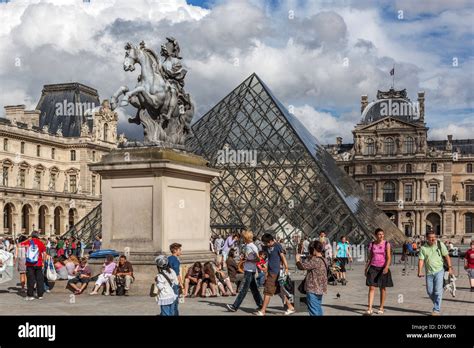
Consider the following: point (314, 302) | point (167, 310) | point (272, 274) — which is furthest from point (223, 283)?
point (167, 310)

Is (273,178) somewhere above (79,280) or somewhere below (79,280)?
above

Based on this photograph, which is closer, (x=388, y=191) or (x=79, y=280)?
(x=79, y=280)

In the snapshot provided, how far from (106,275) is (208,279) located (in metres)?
1.73

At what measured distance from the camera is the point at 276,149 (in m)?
35.6

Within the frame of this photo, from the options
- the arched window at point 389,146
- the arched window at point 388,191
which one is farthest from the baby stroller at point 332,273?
the arched window at point 388,191

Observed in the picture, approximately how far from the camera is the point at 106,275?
11.6 m

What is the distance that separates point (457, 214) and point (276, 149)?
2094 inches

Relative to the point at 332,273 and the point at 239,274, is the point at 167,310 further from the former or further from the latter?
the point at 332,273

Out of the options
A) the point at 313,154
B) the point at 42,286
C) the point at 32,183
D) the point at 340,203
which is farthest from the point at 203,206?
the point at 32,183

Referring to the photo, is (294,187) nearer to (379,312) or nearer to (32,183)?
(379,312)

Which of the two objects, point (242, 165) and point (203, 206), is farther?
point (242, 165)

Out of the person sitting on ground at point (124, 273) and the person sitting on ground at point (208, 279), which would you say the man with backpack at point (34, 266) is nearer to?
the person sitting on ground at point (124, 273)

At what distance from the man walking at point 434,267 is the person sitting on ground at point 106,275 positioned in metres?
4.98


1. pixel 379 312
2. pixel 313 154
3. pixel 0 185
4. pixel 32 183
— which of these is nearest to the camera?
pixel 379 312
